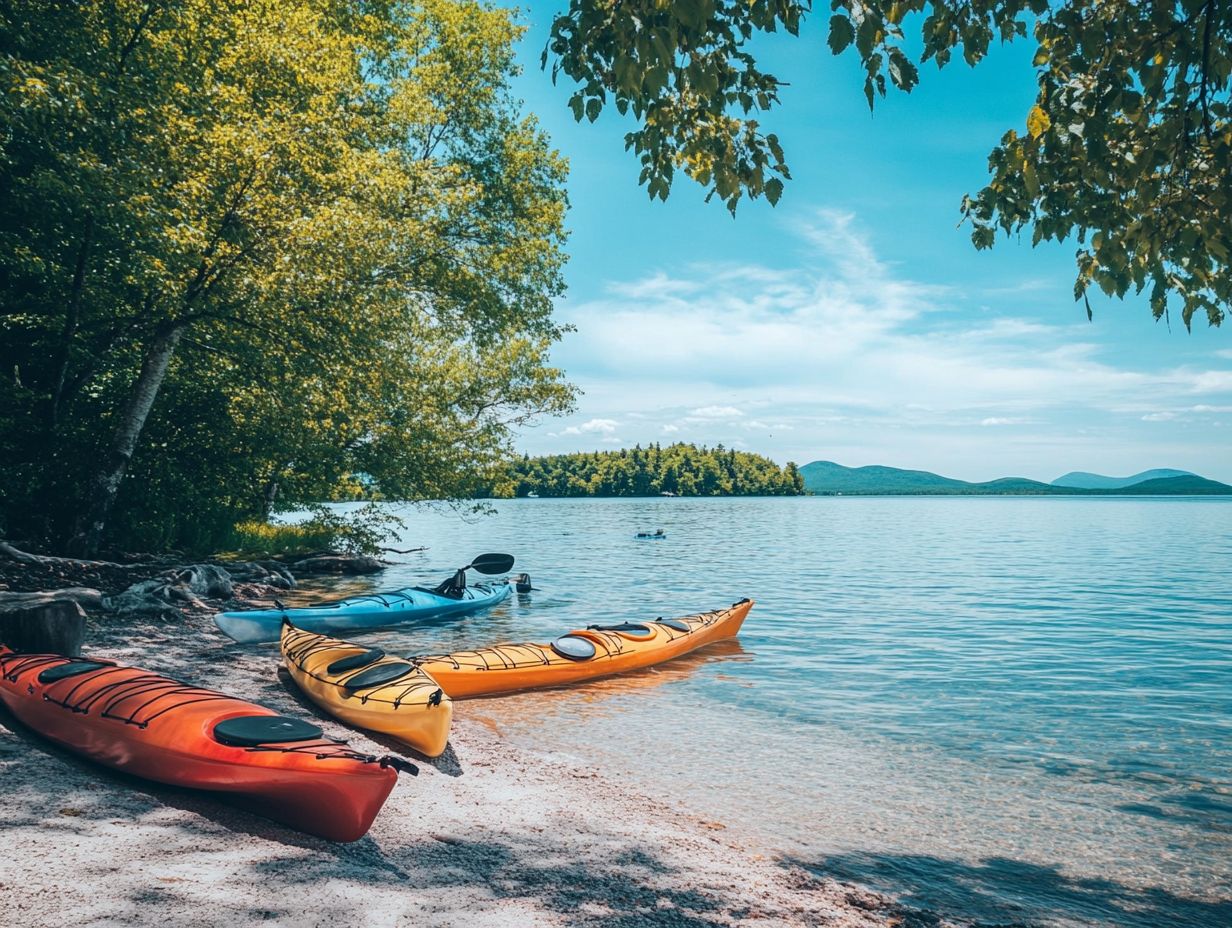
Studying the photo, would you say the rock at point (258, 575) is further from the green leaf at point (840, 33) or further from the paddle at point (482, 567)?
the green leaf at point (840, 33)

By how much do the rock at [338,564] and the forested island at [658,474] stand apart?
118m

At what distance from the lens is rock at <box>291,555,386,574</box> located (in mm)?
20938

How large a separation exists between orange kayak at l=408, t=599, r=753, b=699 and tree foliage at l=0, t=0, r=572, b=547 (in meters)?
7.42

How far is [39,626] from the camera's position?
708 centimetres

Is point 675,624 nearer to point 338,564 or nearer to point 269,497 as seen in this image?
point 338,564

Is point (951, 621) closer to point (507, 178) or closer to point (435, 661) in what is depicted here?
point (435, 661)

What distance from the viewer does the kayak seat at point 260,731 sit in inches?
183

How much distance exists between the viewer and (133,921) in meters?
3.16

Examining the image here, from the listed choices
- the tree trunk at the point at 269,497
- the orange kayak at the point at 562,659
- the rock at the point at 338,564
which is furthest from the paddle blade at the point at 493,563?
the tree trunk at the point at 269,497

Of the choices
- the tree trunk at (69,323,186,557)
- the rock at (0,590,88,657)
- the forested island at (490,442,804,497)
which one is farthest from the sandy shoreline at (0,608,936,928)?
the forested island at (490,442,804,497)

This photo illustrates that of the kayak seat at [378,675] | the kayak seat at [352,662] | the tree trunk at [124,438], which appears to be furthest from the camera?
the tree trunk at [124,438]

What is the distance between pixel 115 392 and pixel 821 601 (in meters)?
17.2

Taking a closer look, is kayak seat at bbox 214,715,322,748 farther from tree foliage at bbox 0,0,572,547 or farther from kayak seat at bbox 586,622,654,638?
tree foliage at bbox 0,0,572,547

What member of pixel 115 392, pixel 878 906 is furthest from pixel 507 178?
pixel 878 906
